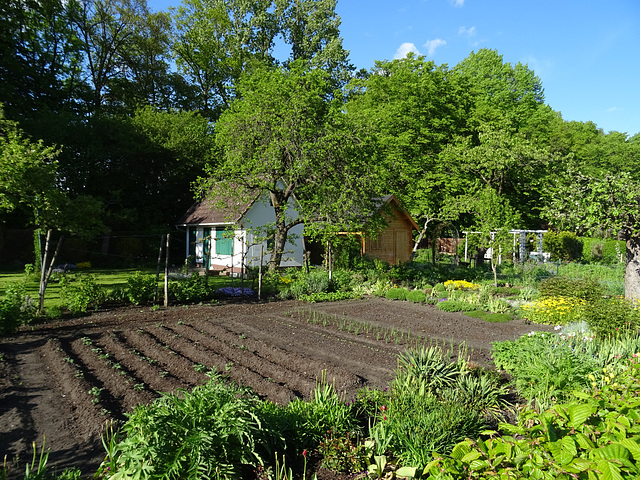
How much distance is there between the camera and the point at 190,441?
9.37ft

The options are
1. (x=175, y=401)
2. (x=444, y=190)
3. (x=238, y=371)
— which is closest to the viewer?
(x=175, y=401)

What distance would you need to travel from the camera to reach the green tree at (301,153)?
14.5 meters

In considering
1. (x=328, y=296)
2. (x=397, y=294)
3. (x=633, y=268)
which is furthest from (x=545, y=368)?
(x=328, y=296)

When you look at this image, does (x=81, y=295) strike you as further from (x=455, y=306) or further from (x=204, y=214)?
(x=204, y=214)

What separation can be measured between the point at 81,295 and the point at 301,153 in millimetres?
8395

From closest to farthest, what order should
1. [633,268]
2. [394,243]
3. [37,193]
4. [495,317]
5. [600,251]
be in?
[37,193] → [495,317] → [633,268] → [394,243] → [600,251]

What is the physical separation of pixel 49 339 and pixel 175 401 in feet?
18.9

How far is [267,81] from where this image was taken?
16250mm

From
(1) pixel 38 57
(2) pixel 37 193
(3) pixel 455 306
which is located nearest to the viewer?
(2) pixel 37 193

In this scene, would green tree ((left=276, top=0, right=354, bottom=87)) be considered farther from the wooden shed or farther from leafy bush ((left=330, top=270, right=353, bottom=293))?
leafy bush ((left=330, top=270, right=353, bottom=293))

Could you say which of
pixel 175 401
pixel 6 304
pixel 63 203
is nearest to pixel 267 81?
pixel 63 203

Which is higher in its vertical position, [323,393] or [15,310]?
[15,310]

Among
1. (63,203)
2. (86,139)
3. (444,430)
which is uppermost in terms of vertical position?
(86,139)

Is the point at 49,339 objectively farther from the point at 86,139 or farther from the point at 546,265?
the point at 546,265
